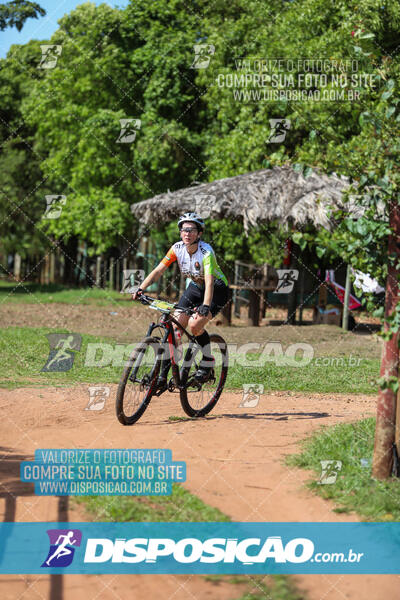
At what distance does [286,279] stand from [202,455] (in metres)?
11.3

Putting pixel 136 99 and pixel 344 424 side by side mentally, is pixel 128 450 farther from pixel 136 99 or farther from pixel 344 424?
pixel 136 99

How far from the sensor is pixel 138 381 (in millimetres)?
6426

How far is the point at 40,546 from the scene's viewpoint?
4.07 metres

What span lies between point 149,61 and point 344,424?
1842 cm

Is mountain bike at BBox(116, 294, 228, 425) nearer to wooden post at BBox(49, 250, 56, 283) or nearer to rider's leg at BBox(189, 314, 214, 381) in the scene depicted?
rider's leg at BBox(189, 314, 214, 381)

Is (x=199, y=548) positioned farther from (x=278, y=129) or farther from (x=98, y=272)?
(x=98, y=272)

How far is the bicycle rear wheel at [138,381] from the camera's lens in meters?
6.34

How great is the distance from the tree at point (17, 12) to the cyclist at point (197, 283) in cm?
859

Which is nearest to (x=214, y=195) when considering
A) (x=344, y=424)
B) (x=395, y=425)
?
(x=344, y=424)

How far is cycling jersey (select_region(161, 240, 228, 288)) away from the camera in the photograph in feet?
22.7

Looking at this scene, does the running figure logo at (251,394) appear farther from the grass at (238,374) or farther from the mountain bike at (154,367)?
the mountain bike at (154,367)

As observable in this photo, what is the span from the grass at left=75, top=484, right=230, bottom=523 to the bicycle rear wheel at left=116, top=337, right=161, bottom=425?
5.47 feet

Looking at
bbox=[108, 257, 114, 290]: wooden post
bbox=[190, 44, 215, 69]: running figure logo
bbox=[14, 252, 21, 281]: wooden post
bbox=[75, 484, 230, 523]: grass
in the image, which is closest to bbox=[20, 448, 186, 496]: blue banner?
bbox=[75, 484, 230, 523]: grass

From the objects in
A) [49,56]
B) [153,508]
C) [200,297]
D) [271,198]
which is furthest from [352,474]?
[49,56]
